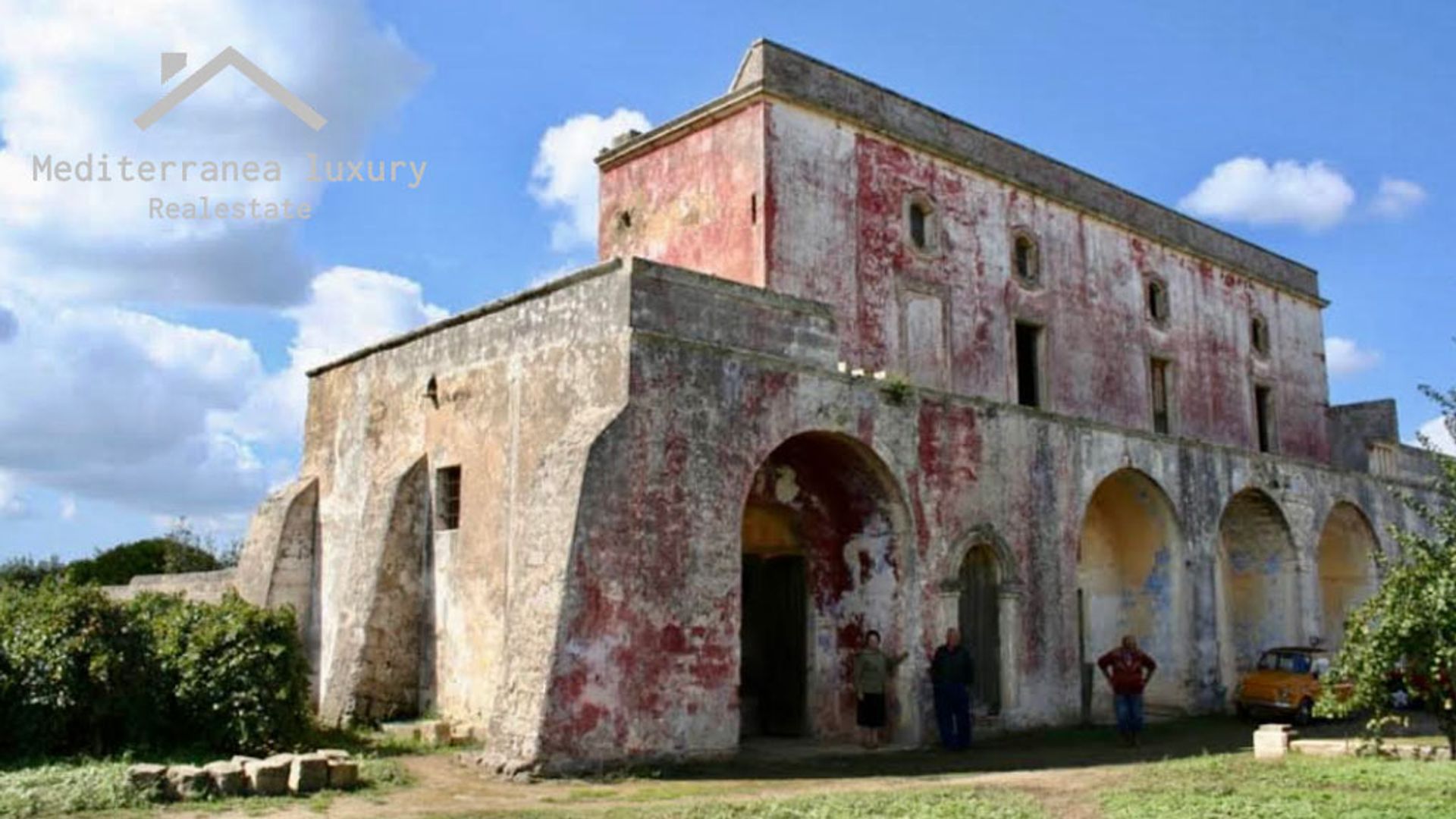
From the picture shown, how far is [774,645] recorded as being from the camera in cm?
1634

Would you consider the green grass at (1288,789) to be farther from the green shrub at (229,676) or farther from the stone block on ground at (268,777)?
the green shrub at (229,676)

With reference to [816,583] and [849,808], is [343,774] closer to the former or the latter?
[849,808]

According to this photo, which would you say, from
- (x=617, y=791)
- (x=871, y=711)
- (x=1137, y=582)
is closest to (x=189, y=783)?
(x=617, y=791)

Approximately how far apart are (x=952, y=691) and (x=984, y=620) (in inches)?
81.1

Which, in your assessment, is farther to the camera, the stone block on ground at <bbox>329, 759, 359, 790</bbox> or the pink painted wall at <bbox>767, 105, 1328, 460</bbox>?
the pink painted wall at <bbox>767, 105, 1328, 460</bbox>

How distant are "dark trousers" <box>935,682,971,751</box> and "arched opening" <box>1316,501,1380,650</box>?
12.8 meters

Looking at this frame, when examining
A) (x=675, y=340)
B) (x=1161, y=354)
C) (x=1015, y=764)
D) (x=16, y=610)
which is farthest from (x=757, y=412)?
(x=1161, y=354)

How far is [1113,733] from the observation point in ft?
56.8

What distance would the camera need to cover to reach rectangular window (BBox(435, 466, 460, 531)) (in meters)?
16.3

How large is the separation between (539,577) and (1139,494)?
1154cm

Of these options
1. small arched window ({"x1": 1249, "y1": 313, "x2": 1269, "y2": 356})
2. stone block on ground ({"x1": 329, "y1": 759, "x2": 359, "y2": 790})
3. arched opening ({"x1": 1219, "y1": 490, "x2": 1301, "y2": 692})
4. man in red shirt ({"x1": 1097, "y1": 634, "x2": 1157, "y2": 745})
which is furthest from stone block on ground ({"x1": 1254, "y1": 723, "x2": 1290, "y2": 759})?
small arched window ({"x1": 1249, "y1": 313, "x2": 1269, "y2": 356})

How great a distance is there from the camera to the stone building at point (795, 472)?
12.9 metres

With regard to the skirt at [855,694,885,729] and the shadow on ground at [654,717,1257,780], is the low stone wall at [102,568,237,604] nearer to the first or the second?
the shadow on ground at [654,717,1257,780]

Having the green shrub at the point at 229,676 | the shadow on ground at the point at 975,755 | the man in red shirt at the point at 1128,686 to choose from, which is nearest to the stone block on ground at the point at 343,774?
the green shrub at the point at 229,676
